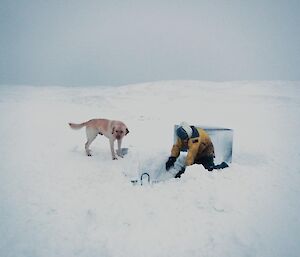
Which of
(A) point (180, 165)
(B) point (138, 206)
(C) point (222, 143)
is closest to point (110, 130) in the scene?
(A) point (180, 165)

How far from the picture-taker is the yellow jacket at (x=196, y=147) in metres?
5.30

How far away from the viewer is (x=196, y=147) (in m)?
5.31

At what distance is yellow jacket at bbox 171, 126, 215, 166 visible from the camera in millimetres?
5297

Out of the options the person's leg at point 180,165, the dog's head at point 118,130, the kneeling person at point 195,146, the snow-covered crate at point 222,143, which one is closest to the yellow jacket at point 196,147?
the kneeling person at point 195,146

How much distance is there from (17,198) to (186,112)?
11202 mm

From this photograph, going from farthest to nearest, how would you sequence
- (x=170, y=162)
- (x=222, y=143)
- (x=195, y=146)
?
(x=222, y=143)
(x=170, y=162)
(x=195, y=146)

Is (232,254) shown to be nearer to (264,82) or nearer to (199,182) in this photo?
(199,182)

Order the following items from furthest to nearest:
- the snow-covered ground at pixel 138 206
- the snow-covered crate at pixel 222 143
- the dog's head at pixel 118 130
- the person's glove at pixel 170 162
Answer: the snow-covered crate at pixel 222 143 → the person's glove at pixel 170 162 → the dog's head at pixel 118 130 → the snow-covered ground at pixel 138 206

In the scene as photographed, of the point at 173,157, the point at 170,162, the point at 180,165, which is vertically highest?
the point at 173,157

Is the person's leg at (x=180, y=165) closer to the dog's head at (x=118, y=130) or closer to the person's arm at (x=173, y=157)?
the person's arm at (x=173, y=157)

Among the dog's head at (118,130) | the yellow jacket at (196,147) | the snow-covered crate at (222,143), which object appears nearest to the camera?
the yellow jacket at (196,147)

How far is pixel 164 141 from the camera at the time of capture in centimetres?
817

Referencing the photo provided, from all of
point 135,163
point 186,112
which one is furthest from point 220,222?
point 186,112

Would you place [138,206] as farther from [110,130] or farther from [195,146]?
[110,130]
